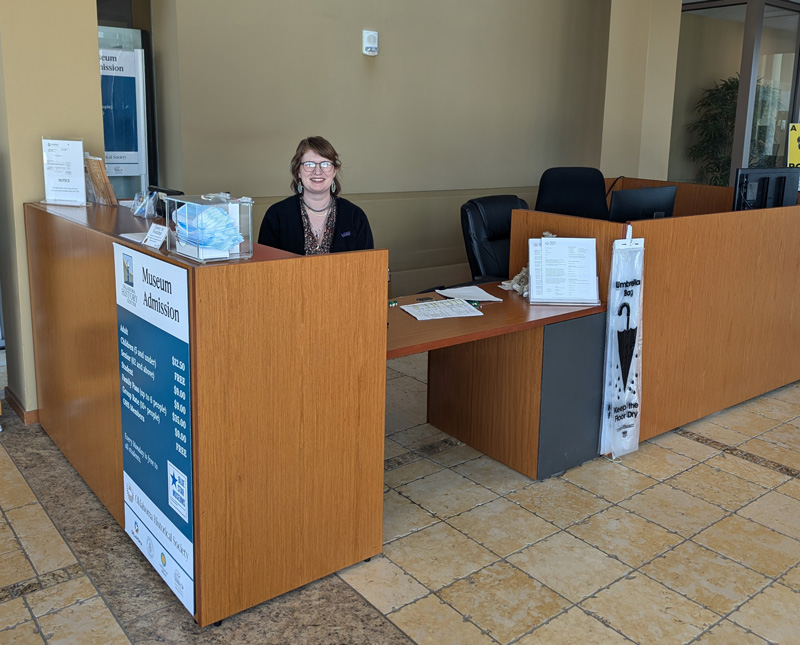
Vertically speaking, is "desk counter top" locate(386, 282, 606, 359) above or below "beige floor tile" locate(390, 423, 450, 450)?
above

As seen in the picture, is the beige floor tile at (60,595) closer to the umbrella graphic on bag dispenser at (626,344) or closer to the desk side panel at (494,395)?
the desk side panel at (494,395)

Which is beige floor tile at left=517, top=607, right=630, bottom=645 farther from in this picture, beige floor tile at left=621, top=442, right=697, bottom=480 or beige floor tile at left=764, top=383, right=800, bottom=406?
beige floor tile at left=764, top=383, right=800, bottom=406

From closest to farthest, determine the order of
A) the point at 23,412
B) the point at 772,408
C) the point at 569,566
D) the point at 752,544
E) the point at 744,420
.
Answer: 1. the point at 569,566
2. the point at 752,544
3. the point at 23,412
4. the point at 744,420
5. the point at 772,408

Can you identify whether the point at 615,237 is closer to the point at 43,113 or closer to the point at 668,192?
the point at 668,192

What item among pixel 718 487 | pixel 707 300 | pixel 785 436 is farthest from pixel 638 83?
pixel 718 487

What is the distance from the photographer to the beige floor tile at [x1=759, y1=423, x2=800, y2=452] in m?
3.78

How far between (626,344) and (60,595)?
2.42m

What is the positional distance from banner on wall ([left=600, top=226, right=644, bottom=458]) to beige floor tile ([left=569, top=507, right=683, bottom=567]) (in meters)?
0.51

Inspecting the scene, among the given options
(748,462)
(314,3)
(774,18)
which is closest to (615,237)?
(748,462)

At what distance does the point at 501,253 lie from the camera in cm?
521

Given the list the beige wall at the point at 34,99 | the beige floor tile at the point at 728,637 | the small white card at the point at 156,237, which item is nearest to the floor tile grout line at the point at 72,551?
the beige wall at the point at 34,99

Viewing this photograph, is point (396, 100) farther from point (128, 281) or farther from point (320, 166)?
point (128, 281)

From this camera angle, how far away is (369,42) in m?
5.70

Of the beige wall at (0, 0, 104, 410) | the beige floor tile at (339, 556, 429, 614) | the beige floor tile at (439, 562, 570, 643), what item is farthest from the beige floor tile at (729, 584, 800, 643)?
the beige wall at (0, 0, 104, 410)
